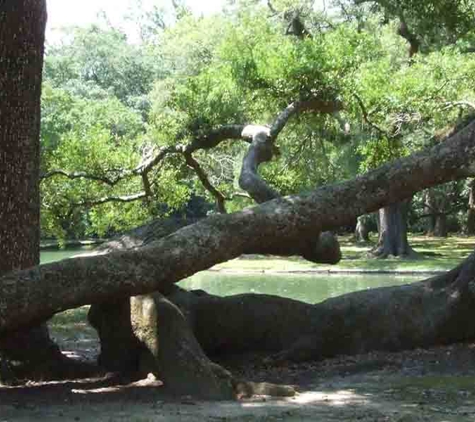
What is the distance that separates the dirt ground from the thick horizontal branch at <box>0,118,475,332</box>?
967 millimetres

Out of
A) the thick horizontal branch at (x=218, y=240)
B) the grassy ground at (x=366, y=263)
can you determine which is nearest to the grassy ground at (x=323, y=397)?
the thick horizontal branch at (x=218, y=240)

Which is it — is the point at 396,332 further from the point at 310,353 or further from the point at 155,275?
the point at 155,275

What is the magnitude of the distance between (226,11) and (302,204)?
3427cm

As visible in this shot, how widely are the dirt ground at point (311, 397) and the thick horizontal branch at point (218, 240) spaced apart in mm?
967

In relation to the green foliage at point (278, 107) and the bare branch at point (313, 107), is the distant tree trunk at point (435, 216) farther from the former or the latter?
the bare branch at point (313, 107)

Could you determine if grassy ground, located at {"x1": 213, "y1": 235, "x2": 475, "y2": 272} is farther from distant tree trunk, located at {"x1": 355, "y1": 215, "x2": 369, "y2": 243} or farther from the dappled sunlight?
the dappled sunlight

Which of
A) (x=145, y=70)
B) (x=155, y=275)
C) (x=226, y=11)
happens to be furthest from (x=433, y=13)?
(x=145, y=70)

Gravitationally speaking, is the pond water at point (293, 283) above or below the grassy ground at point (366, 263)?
below

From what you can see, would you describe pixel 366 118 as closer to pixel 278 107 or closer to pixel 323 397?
pixel 278 107

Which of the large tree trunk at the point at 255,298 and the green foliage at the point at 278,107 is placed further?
the green foliage at the point at 278,107

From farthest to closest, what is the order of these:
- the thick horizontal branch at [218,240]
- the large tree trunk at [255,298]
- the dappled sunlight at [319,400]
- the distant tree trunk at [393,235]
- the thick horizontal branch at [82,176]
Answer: the distant tree trunk at [393,235], the thick horizontal branch at [82,176], the dappled sunlight at [319,400], the large tree trunk at [255,298], the thick horizontal branch at [218,240]

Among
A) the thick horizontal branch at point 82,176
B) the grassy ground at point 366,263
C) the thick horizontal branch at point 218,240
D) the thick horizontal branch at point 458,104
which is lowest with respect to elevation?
the grassy ground at point 366,263

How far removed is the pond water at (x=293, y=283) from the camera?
2438 cm

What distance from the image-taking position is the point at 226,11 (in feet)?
135
